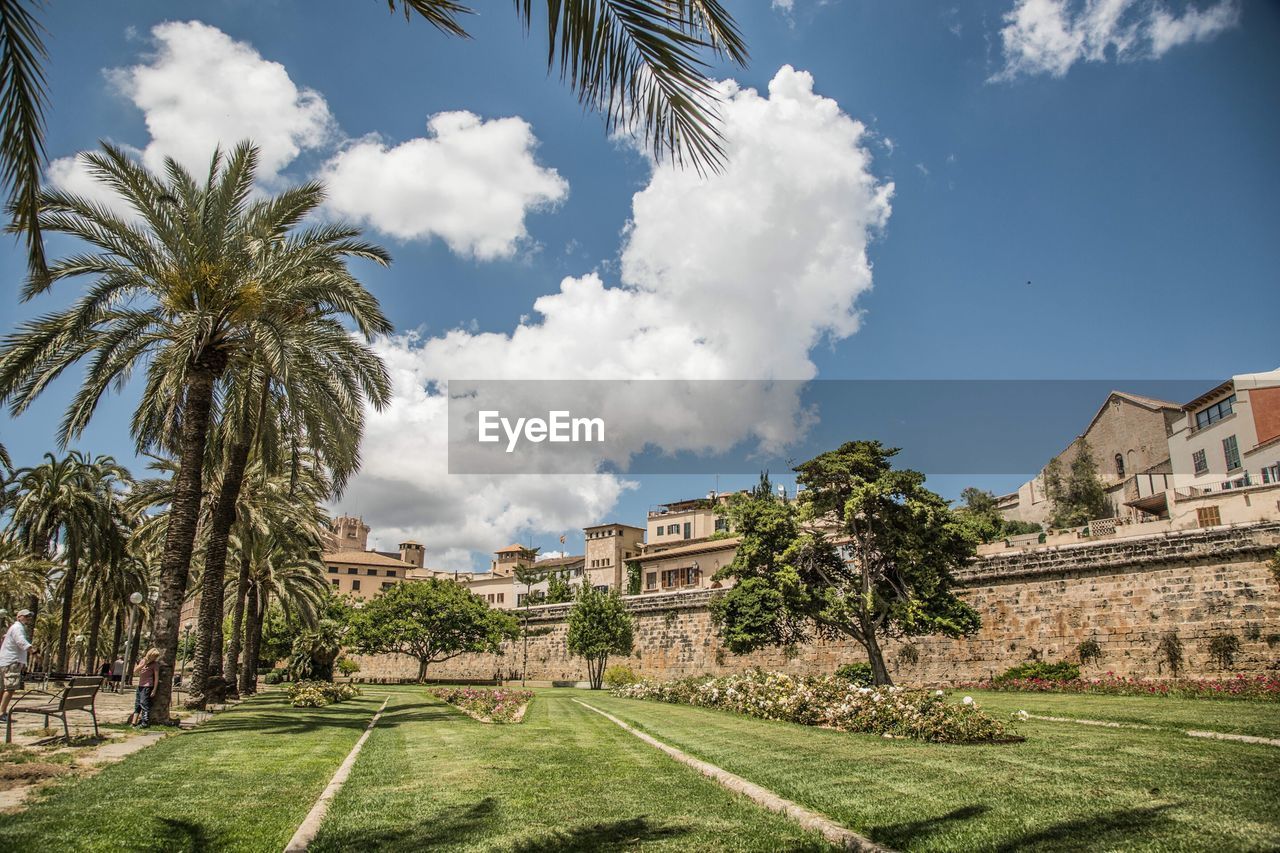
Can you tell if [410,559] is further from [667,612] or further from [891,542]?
[891,542]

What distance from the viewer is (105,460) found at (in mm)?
32188

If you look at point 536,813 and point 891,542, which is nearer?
point 536,813

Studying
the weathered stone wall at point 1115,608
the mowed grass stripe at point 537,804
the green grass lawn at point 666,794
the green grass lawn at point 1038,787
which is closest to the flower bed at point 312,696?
the green grass lawn at point 666,794

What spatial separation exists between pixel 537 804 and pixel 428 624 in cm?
3811

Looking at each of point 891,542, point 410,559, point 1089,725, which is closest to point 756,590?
point 891,542

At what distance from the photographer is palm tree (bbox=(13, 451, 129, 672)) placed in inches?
1032

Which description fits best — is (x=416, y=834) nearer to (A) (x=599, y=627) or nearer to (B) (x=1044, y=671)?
(B) (x=1044, y=671)

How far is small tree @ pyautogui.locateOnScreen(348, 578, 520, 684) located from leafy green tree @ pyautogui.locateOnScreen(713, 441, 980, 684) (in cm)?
2331

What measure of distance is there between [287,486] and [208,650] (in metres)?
9.02

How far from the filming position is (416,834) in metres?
5.26

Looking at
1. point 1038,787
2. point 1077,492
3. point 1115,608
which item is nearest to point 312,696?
point 1038,787

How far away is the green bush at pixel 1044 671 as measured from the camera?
71.8ft

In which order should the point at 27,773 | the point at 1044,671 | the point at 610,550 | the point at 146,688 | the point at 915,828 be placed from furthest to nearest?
the point at 610,550, the point at 1044,671, the point at 146,688, the point at 27,773, the point at 915,828

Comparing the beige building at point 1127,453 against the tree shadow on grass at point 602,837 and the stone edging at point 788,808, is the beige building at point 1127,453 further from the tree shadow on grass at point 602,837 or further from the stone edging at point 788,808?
the tree shadow on grass at point 602,837
